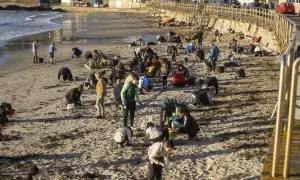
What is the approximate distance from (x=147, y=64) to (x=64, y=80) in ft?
13.6

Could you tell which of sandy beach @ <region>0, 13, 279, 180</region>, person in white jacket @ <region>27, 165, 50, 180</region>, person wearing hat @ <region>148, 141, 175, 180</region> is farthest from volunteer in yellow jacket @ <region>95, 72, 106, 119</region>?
person wearing hat @ <region>148, 141, 175, 180</region>

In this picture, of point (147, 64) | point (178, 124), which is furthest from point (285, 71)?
point (147, 64)

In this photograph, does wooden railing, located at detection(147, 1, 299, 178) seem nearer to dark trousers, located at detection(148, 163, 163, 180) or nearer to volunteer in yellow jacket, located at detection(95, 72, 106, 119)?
dark trousers, located at detection(148, 163, 163, 180)

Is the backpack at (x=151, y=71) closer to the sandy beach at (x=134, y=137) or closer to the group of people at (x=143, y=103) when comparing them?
the group of people at (x=143, y=103)

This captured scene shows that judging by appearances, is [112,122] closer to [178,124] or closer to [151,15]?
[178,124]

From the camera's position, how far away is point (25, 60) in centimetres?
3172

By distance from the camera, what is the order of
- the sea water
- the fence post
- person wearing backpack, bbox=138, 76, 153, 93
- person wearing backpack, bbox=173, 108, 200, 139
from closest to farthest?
the fence post → person wearing backpack, bbox=173, 108, 200, 139 → person wearing backpack, bbox=138, 76, 153, 93 → the sea water

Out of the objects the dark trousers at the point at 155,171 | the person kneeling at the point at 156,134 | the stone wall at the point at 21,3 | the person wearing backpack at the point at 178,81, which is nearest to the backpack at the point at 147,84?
the person wearing backpack at the point at 178,81

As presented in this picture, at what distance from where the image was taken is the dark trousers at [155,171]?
9.27m

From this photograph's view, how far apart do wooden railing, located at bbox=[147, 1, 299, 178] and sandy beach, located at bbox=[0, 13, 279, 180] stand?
2.48m

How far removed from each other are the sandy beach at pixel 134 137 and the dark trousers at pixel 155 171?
0.88m

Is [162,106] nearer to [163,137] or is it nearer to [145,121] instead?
[145,121]

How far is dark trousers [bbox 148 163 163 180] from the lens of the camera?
9.27m

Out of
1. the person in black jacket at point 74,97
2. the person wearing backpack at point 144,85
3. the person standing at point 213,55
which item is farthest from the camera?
the person standing at point 213,55
